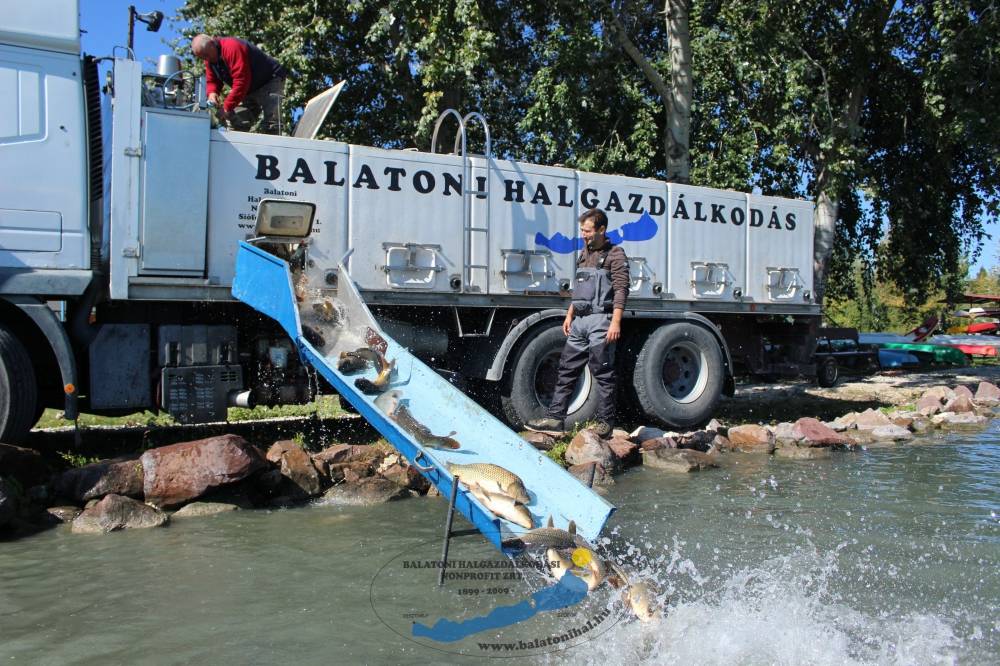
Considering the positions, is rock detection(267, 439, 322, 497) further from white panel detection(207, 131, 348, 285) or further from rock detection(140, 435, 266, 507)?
white panel detection(207, 131, 348, 285)

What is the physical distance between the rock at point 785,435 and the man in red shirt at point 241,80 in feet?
18.7

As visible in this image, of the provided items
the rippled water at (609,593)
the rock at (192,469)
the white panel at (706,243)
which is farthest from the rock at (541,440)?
the white panel at (706,243)

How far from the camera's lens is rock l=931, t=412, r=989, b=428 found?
9977 mm

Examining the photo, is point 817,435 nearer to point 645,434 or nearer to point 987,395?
point 645,434

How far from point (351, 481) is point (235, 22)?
32.8ft

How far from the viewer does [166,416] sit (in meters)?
9.25

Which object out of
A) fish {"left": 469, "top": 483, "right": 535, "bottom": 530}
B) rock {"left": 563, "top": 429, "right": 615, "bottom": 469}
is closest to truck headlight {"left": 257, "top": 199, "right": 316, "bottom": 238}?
rock {"left": 563, "top": 429, "right": 615, "bottom": 469}

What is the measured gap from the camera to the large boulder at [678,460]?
716cm

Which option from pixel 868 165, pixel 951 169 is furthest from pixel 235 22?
pixel 951 169

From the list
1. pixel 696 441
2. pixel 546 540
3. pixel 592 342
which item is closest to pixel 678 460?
pixel 696 441

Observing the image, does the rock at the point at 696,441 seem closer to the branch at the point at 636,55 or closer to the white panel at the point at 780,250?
the white panel at the point at 780,250

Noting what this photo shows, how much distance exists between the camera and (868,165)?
15.8 metres

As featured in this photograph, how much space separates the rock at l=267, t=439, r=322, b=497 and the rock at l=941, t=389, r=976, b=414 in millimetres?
8334

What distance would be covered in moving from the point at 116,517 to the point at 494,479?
2545 millimetres
